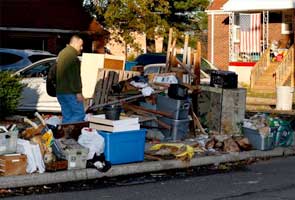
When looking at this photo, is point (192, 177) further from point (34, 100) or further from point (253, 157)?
point (34, 100)

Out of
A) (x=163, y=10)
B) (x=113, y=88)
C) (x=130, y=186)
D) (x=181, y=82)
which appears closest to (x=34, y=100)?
(x=113, y=88)

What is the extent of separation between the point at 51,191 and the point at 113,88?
17.4 ft

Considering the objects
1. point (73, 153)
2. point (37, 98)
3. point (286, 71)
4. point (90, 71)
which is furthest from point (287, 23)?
point (73, 153)

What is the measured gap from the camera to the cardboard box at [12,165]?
9.58m

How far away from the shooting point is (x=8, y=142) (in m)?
9.89

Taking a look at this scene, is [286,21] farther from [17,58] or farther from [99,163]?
[99,163]

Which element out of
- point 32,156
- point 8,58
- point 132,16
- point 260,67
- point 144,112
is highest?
point 132,16

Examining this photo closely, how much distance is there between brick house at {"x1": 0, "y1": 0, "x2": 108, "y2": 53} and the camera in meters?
34.4

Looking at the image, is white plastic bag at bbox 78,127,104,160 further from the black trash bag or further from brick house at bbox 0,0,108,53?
brick house at bbox 0,0,108,53

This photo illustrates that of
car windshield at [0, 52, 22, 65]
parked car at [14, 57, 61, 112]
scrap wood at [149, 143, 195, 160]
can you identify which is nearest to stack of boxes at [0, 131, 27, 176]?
scrap wood at [149, 143, 195, 160]

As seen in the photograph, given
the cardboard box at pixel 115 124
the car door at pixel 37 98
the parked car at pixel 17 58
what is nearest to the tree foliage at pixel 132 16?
the parked car at pixel 17 58

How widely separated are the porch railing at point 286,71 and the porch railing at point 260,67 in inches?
45.2

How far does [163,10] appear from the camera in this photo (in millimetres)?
37062

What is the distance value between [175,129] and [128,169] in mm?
2654
